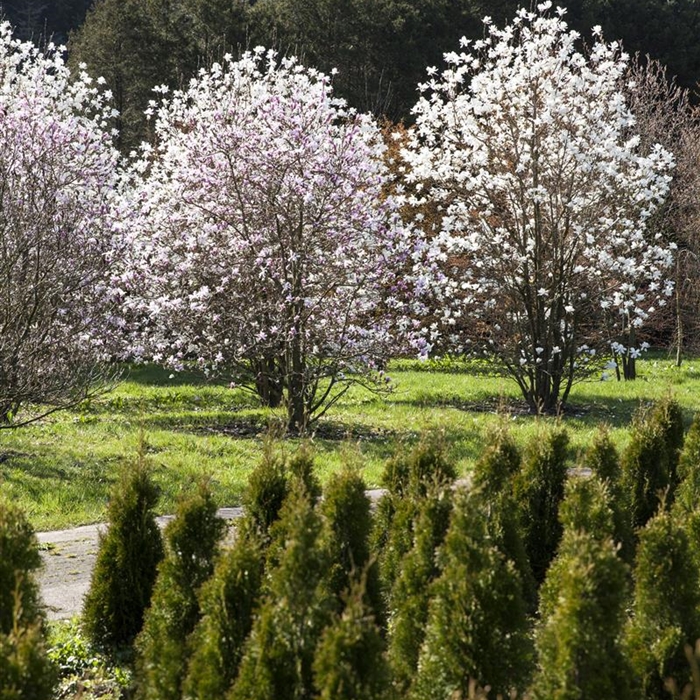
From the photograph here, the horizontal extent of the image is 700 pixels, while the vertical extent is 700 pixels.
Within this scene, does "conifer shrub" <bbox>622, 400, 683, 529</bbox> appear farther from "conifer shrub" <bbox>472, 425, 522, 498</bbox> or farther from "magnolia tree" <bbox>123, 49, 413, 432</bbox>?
"magnolia tree" <bbox>123, 49, 413, 432</bbox>

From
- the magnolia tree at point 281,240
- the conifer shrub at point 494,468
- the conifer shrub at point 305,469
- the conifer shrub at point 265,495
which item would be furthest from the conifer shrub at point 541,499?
the magnolia tree at point 281,240

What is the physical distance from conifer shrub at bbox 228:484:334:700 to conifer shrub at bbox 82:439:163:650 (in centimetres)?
200

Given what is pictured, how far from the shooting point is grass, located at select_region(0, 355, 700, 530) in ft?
31.6

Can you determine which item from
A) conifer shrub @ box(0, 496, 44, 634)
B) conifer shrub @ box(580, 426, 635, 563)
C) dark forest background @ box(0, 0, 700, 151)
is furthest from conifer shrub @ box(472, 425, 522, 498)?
dark forest background @ box(0, 0, 700, 151)

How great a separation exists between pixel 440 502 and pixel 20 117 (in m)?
9.69

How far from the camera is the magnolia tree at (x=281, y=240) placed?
13.0 meters

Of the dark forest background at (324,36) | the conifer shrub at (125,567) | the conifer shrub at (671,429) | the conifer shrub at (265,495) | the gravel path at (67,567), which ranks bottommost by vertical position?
the gravel path at (67,567)

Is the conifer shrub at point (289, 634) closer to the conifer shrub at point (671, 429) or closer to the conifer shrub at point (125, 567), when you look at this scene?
the conifer shrub at point (125, 567)

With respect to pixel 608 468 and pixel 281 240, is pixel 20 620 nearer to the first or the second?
pixel 608 468

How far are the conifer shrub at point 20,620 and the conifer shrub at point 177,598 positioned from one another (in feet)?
1.76

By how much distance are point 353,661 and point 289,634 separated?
0.42m

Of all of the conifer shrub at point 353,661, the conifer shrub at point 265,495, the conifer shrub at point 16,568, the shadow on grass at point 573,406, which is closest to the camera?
the conifer shrub at point 353,661

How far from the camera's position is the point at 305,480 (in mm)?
6203

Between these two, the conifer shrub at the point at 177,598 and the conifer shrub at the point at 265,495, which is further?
the conifer shrub at the point at 265,495
